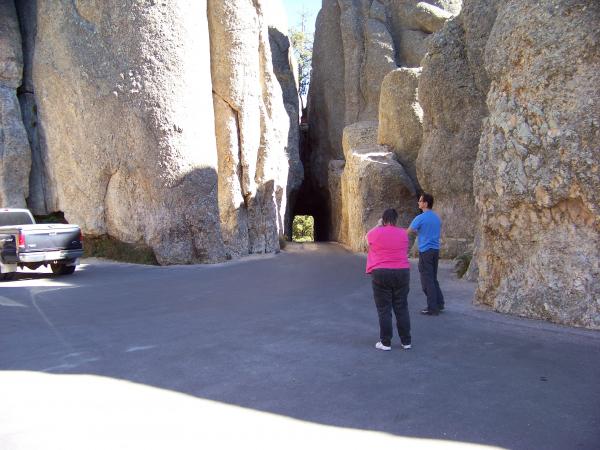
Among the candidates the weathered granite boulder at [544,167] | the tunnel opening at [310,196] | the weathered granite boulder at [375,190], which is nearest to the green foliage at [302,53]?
the tunnel opening at [310,196]

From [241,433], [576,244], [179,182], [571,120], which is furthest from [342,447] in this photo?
[179,182]

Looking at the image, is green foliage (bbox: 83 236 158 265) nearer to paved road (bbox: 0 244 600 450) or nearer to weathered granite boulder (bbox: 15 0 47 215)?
weathered granite boulder (bbox: 15 0 47 215)

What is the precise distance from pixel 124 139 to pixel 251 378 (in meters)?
11.2

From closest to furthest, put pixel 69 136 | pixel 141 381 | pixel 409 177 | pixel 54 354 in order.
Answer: pixel 141 381 < pixel 54 354 < pixel 69 136 < pixel 409 177

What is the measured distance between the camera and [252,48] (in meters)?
19.0

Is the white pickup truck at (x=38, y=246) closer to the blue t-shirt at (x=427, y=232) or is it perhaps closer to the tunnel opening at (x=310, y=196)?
the blue t-shirt at (x=427, y=232)

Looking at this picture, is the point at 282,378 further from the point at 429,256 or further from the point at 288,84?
the point at 288,84

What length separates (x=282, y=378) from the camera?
496 cm

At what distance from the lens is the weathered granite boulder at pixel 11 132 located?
17.3 metres

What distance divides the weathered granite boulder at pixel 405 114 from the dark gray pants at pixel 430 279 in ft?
41.3

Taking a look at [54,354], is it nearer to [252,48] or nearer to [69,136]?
[69,136]

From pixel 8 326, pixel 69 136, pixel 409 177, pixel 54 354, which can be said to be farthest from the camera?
pixel 409 177

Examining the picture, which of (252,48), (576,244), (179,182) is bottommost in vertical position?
(576,244)

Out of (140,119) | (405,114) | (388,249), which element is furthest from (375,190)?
(388,249)
